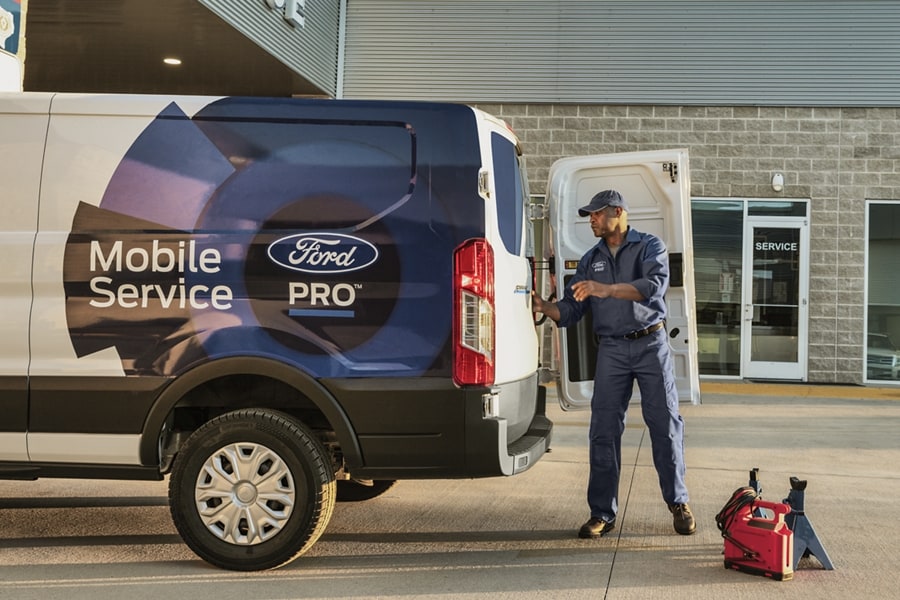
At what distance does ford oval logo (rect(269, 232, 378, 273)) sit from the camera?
15.1ft

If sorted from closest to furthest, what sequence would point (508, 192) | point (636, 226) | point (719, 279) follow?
point (508, 192) → point (636, 226) → point (719, 279)

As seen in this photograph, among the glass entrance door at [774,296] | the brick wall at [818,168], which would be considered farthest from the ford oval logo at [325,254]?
the glass entrance door at [774,296]

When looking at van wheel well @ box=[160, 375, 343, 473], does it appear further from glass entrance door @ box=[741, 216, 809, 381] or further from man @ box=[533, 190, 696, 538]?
glass entrance door @ box=[741, 216, 809, 381]

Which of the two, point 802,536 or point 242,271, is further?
point 802,536

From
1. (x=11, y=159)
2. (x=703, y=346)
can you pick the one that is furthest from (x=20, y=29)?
(x=703, y=346)

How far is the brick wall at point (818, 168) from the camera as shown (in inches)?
553

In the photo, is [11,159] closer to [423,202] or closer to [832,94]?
[423,202]

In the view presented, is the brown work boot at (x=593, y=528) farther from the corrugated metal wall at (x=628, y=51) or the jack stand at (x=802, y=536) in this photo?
the corrugated metal wall at (x=628, y=51)

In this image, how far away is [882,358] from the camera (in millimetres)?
14148

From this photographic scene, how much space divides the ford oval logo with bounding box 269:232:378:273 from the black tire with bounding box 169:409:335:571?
0.75 m

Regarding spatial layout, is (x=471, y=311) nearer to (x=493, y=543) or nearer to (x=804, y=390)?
(x=493, y=543)

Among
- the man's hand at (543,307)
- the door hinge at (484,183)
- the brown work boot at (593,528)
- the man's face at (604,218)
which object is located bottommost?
the brown work boot at (593,528)

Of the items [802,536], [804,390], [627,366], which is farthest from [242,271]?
[804,390]

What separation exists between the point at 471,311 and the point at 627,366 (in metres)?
1.34
